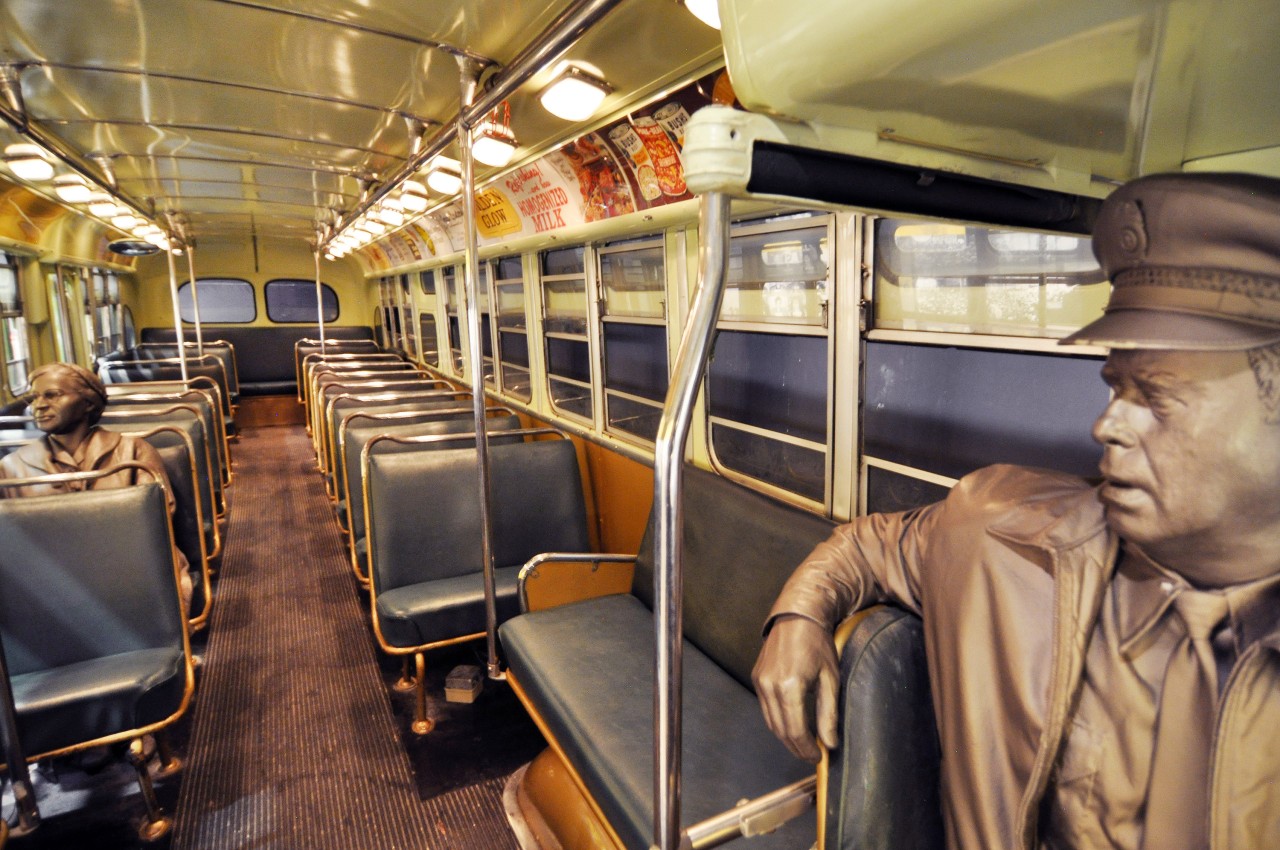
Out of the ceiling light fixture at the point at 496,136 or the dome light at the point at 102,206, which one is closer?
the ceiling light fixture at the point at 496,136

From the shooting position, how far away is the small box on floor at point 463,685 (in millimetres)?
3299

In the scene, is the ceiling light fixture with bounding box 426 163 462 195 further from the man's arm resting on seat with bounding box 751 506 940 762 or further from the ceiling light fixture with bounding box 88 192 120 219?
the man's arm resting on seat with bounding box 751 506 940 762

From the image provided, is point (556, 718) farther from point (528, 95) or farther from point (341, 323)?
point (341, 323)

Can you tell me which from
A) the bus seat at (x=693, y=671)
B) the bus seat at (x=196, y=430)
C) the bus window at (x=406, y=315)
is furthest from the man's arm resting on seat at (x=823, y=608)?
the bus window at (x=406, y=315)

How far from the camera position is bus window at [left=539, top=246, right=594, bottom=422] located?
4512mm

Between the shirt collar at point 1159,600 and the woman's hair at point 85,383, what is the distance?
3.73 metres

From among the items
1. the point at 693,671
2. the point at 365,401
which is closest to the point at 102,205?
the point at 365,401

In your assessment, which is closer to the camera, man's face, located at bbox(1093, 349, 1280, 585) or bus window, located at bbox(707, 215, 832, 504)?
man's face, located at bbox(1093, 349, 1280, 585)

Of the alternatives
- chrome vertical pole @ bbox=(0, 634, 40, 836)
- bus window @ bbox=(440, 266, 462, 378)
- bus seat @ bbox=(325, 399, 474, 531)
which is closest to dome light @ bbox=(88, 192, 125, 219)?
bus seat @ bbox=(325, 399, 474, 531)

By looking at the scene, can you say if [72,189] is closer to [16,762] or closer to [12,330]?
[12,330]

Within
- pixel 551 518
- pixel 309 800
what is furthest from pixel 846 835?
pixel 551 518

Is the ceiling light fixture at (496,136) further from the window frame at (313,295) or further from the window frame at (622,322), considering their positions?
the window frame at (313,295)

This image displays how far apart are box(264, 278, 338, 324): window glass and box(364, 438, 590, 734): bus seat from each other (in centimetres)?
1032

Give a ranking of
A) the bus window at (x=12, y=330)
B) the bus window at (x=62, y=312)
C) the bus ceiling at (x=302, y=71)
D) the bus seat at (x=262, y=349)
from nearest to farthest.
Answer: the bus ceiling at (x=302, y=71), the bus window at (x=12, y=330), the bus window at (x=62, y=312), the bus seat at (x=262, y=349)
